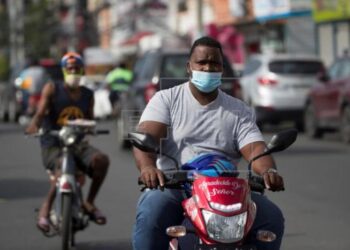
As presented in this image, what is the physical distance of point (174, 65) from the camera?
18.6m

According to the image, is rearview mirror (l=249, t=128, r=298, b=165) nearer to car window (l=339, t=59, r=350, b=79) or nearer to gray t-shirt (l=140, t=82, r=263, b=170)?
gray t-shirt (l=140, t=82, r=263, b=170)

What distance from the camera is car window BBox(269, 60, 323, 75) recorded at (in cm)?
2355

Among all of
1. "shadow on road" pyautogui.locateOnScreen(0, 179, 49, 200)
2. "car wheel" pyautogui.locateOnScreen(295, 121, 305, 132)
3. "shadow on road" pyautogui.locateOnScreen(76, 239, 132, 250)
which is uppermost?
"shadow on road" pyautogui.locateOnScreen(76, 239, 132, 250)

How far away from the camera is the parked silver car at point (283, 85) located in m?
23.3

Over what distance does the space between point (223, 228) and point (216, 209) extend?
0.09m

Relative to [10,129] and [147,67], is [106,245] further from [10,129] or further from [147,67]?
[10,129]

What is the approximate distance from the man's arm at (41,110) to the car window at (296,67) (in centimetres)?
1457

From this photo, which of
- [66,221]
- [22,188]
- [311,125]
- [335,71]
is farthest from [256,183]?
[311,125]

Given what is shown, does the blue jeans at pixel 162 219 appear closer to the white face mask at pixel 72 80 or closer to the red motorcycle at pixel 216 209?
the red motorcycle at pixel 216 209

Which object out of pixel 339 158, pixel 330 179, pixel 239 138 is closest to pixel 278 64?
pixel 339 158

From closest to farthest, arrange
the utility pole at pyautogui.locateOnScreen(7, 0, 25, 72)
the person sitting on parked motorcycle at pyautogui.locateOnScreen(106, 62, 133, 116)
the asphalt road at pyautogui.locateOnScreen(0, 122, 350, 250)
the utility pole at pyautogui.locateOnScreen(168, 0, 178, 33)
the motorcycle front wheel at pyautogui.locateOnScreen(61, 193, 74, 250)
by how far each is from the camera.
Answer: the motorcycle front wheel at pyautogui.locateOnScreen(61, 193, 74, 250) → the asphalt road at pyautogui.locateOnScreen(0, 122, 350, 250) → the person sitting on parked motorcycle at pyautogui.locateOnScreen(106, 62, 133, 116) → the utility pole at pyautogui.locateOnScreen(168, 0, 178, 33) → the utility pole at pyautogui.locateOnScreen(7, 0, 25, 72)

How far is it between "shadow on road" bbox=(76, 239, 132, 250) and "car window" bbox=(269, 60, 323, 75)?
1423cm

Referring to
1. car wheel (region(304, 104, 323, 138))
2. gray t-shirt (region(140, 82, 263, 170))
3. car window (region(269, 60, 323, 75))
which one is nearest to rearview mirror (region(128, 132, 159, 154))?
gray t-shirt (region(140, 82, 263, 170))

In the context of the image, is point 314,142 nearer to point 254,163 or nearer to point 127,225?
point 127,225
